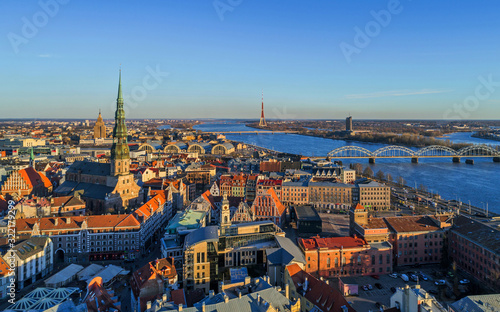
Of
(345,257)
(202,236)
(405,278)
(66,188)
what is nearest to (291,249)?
(345,257)

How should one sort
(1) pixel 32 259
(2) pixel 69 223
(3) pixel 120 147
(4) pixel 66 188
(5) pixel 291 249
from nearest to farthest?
(1) pixel 32 259
(5) pixel 291 249
(2) pixel 69 223
(3) pixel 120 147
(4) pixel 66 188

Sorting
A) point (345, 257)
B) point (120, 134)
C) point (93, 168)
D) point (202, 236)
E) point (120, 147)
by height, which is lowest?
Answer: point (345, 257)

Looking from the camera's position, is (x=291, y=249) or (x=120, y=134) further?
(x=120, y=134)

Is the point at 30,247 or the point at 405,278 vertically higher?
the point at 30,247

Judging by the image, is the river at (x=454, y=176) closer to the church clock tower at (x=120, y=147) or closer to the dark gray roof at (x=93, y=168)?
the church clock tower at (x=120, y=147)

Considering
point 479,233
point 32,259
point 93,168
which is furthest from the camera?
point 93,168

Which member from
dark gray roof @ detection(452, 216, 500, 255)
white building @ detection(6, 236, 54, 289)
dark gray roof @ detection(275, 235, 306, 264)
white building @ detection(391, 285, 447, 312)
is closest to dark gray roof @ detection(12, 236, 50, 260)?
white building @ detection(6, 236, 54, 289)

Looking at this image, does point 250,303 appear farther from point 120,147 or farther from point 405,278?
point 120,147
